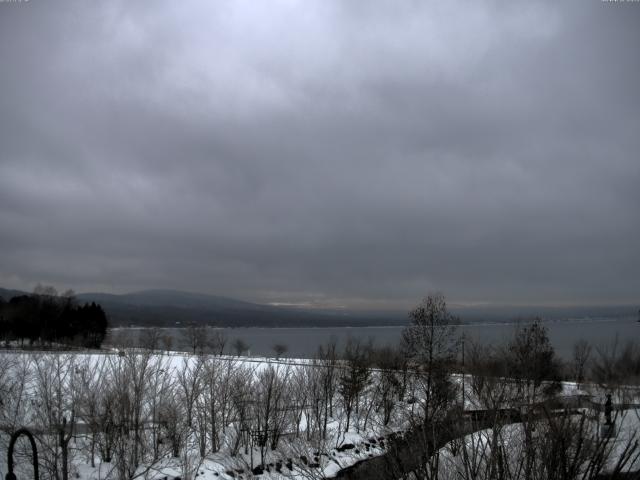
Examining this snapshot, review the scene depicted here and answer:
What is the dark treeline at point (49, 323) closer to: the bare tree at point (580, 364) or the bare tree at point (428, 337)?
the bare tree at point (428, 337)

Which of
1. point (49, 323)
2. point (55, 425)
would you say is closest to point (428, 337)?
point (55, 425)

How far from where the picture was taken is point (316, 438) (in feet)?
125

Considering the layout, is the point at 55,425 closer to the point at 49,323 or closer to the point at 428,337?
the point at 428,337

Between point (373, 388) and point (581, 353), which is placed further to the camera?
point (581, 353)

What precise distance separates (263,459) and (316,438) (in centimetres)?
663

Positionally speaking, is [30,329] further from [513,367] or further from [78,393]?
[513,367]

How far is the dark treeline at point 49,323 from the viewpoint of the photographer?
3984 inches

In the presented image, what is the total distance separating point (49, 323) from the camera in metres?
104

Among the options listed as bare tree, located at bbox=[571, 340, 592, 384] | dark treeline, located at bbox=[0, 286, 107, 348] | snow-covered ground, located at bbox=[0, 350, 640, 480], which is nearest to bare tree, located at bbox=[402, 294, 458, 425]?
snow-covered ground, located at bbox=[0, 350, 640, 480]

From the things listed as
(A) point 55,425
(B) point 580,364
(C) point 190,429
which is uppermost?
(B) point 580,364

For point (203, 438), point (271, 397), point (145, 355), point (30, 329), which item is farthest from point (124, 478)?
point (30, 329)

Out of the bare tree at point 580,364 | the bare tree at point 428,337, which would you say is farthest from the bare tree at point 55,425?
the bare tree at point 580,364

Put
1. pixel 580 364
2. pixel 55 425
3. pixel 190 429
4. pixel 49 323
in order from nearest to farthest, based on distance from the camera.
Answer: pixel 55 425
pixel 190 429
pixel 580 364
pixel 49 323

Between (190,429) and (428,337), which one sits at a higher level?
(428,337)
